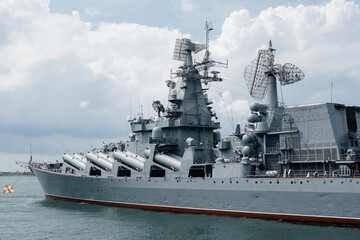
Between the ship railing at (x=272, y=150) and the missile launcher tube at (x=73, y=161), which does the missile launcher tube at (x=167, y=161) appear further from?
the missile launcher tube at (x=73, y=161)

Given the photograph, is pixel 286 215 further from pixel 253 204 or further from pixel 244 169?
pixel 244 169

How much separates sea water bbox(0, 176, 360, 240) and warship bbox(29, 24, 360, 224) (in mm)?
1141

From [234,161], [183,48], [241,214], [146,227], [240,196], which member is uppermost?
[183,48]

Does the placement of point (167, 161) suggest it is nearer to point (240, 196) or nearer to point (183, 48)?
point (240, 196)

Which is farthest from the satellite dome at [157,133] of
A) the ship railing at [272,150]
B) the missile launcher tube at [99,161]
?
the ship railing at [272,150]

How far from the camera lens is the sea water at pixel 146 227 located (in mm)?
20062

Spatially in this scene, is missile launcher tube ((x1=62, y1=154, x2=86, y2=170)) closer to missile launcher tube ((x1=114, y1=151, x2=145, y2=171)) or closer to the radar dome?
missile launcher tube ((x1=114, y1=151, x2=145, y2=171))

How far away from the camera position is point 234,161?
86.1 ft

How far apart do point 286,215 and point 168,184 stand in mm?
9610

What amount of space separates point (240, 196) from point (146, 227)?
6.95m

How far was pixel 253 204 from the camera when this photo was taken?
2373 centimetres

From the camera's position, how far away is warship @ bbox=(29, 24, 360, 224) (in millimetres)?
22031

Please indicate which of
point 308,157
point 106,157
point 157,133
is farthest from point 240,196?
point 106,157

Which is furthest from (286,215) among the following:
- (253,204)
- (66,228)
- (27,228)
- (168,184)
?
(27,228)
